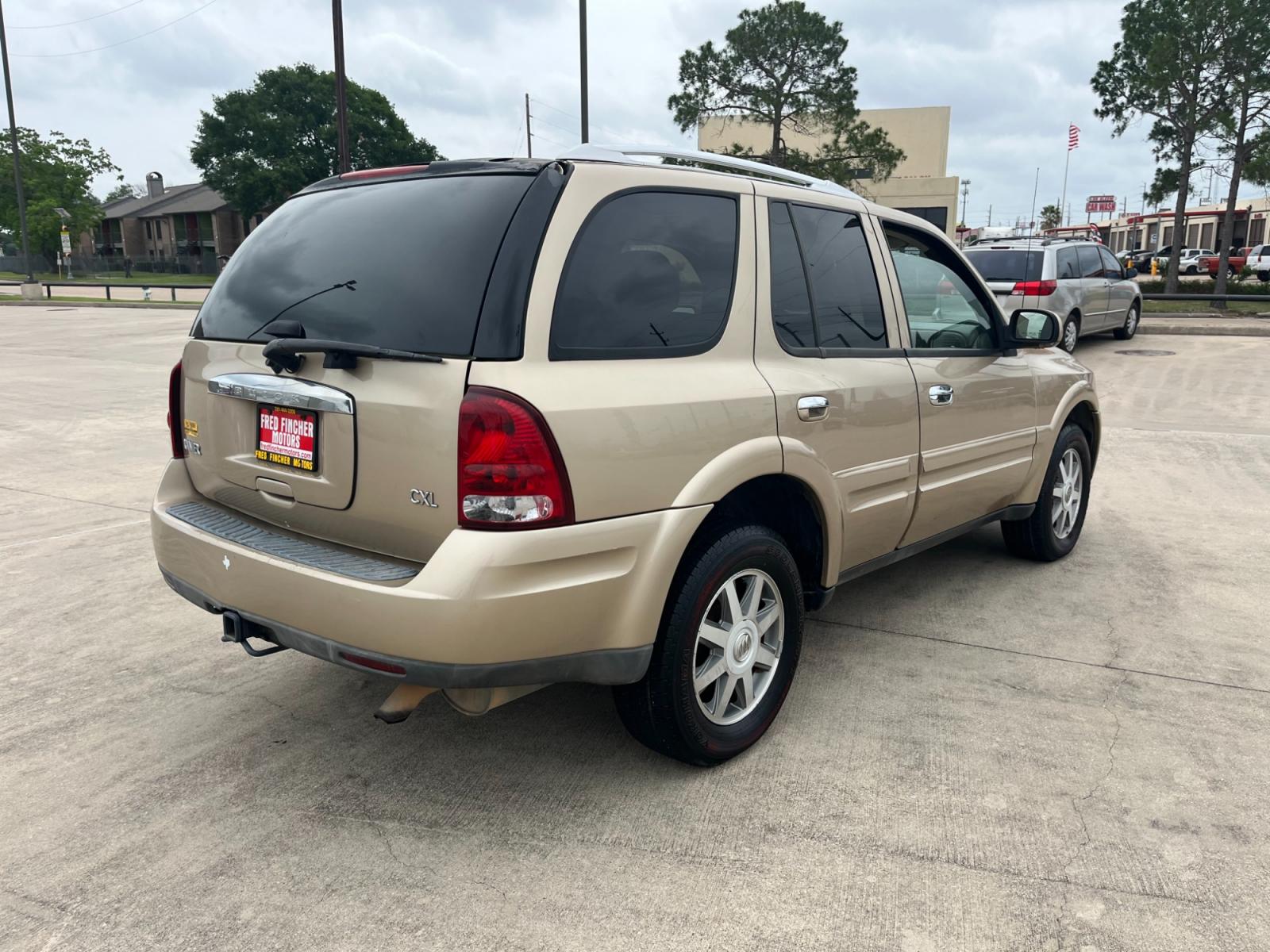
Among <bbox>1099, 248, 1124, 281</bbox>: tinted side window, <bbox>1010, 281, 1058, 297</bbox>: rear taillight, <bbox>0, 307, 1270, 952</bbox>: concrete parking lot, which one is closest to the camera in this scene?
<bbox>0, 307, 1270, 952</bbox>: concrete parking lot

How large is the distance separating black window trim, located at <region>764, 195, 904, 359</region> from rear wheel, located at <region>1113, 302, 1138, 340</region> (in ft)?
48.5

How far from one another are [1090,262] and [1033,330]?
1201cm

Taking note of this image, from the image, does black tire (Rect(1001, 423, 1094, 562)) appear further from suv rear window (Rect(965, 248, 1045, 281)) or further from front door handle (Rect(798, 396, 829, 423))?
suv rear window (Rect(965, 248, 1045, 281))

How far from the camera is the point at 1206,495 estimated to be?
669 cm

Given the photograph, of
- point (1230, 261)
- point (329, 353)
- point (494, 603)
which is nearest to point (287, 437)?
point (329, 353)

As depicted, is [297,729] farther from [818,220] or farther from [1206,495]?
[1206,495]

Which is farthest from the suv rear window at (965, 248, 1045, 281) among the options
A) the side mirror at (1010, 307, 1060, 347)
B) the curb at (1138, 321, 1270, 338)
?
the side mirror at (1010, 307, 1060, 347)

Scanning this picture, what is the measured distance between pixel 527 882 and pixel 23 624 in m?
2.97

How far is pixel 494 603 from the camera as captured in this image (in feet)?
A: 7.90

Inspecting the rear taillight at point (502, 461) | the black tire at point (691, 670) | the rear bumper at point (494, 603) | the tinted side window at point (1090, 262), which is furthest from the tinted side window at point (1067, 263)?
the rear taillight at point (502, 461)

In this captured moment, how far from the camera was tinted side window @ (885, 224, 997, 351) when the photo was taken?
396 cm

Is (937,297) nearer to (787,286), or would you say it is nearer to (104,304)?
(787,286)

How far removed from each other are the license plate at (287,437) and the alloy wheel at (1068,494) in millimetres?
3881

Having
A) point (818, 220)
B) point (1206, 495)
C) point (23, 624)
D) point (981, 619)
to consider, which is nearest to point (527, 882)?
point (818, 220)
